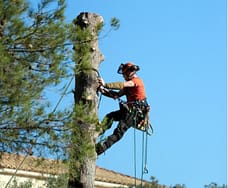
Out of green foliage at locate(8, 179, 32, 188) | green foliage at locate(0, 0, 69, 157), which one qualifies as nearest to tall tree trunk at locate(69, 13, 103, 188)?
green foliage at locate(0, 0, 69, 157)

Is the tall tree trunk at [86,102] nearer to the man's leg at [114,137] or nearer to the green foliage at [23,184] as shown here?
the man's leg at [114,137]

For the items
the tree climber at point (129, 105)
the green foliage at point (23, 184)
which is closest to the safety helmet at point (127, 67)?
the tree climber at point (129, 105)

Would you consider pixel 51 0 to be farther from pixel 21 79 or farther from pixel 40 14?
pixel 21 79

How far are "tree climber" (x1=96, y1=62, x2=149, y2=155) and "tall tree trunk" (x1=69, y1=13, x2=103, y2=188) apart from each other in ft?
1.19

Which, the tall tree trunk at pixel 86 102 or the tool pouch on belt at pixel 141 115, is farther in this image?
the tool pouch on belt at pixel 141 115

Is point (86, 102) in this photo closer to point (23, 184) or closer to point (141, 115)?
point (141, 115)

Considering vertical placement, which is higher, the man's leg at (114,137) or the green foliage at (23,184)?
the man's leg at (114,137)

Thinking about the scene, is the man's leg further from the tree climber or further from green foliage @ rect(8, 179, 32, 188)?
green foliage @ rect(8, 179, 32, 188)

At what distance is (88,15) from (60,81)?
0.91 m

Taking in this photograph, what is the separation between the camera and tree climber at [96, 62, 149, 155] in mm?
8594

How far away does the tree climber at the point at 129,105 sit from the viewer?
859 cm

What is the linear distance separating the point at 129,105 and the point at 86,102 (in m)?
0.78

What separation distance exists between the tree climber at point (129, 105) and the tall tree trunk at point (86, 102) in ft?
1.19

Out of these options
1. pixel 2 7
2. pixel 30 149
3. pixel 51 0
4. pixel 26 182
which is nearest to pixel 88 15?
pixel 51 0
